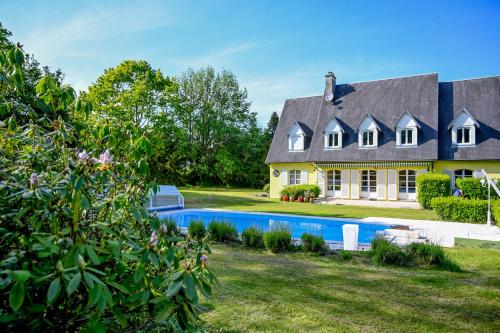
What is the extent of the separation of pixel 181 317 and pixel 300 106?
38.0 meters

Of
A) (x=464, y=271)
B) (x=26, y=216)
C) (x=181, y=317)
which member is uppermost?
(x=26, y=216)

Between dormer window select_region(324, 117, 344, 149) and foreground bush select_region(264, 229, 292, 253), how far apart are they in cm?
2359

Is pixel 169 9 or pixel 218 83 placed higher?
pixel 218 83

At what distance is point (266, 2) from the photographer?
12586 mm

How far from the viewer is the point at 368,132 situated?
105 feet

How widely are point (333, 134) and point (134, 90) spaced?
2031 cm

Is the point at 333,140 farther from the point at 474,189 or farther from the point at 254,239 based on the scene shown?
the point at 254,239

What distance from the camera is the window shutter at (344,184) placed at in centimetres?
3256

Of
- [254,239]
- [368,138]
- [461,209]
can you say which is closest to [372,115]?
[368,138]

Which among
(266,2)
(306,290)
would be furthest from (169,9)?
(306,290)

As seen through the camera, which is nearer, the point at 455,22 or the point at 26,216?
the point at 26,216

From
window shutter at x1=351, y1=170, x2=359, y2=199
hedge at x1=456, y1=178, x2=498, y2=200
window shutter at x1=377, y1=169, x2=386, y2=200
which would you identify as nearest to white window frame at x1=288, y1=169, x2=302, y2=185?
window shutter at x1=351, y1=170, x2=359, y2=199

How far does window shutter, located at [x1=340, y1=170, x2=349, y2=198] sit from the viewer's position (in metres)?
32.6

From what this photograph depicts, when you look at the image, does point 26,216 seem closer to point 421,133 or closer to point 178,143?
point 421,133
